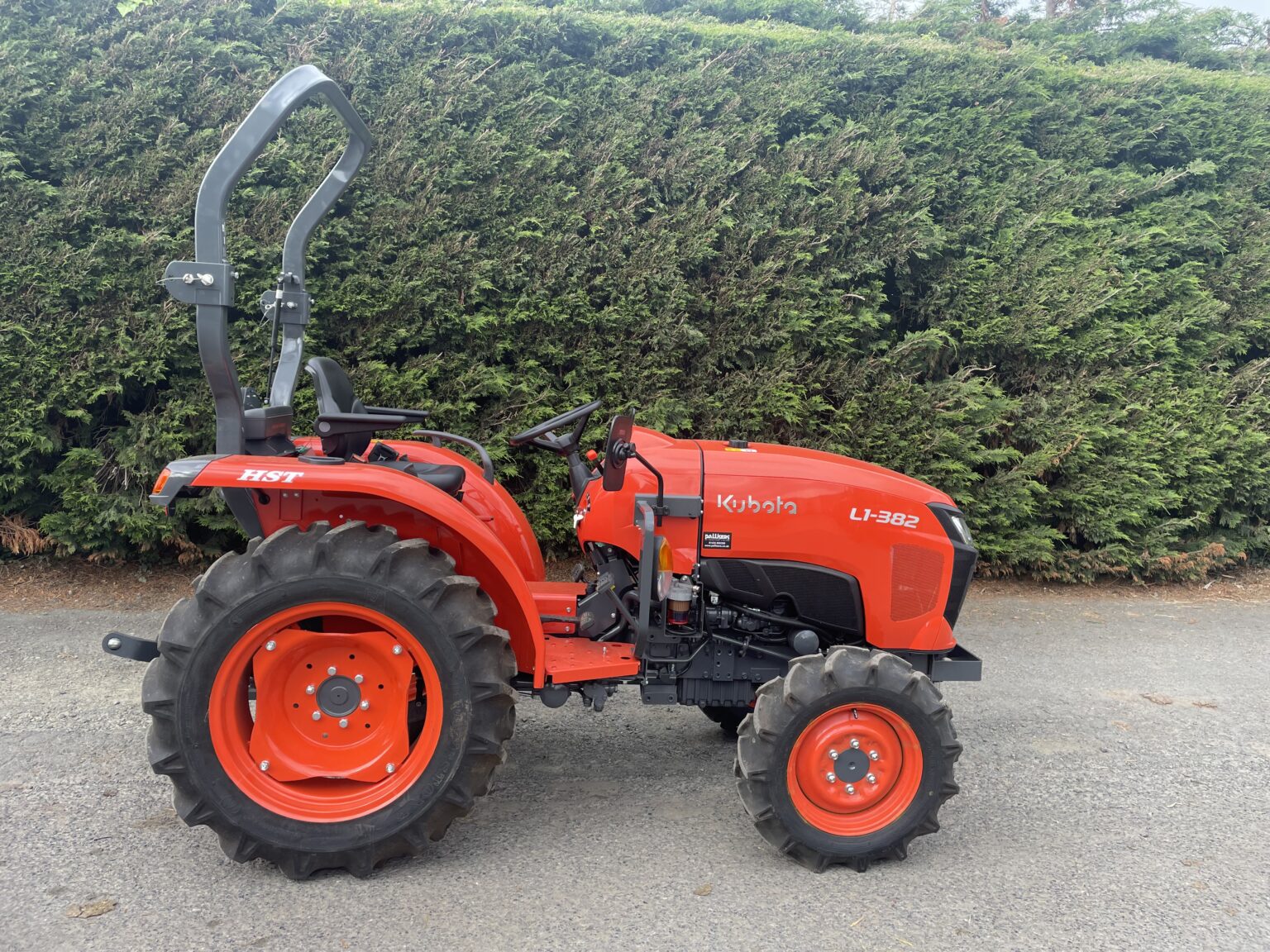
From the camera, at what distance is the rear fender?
2.51 metres

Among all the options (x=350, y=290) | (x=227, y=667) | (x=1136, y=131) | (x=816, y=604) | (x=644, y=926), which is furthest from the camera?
(x=1136, y=131)

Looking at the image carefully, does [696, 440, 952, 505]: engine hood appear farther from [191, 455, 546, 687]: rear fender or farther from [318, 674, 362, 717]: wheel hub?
[318, 674, 362, 717]: wheel hub

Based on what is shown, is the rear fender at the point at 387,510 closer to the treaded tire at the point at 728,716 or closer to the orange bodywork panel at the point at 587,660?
the orange bodywork panel at the point at 587,660

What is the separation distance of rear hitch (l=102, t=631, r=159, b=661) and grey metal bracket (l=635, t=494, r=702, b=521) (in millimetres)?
1469

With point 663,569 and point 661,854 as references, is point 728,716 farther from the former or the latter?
point 663,569

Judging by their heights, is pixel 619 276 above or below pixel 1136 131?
below

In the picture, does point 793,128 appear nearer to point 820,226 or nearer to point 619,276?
point 820,226

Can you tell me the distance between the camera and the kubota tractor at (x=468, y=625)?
8.19 ft

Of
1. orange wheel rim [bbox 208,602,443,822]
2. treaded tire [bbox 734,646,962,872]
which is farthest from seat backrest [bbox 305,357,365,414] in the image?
treaded tire [bbox 734,646,962,872]

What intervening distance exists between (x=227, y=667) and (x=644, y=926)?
131cm

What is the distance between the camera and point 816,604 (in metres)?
2.99

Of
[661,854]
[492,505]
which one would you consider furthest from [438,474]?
[661,854]

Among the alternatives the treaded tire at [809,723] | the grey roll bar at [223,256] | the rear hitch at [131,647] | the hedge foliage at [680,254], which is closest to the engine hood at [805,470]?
the treaded tire at [809,723]

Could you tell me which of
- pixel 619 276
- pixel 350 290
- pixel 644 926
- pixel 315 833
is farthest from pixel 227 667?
pixel 619 276
